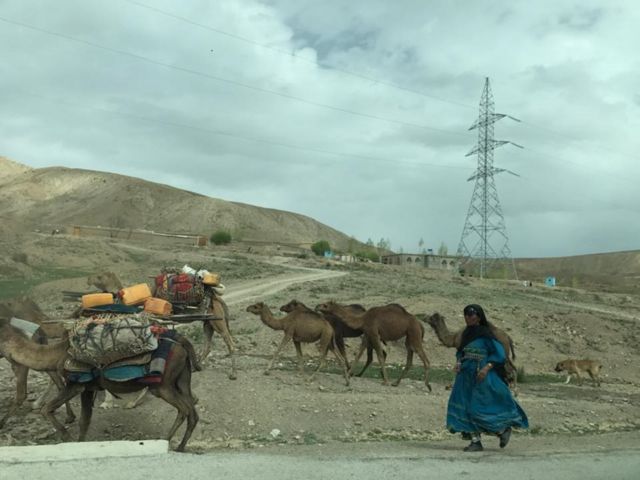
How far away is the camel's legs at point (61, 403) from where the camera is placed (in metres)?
9.32

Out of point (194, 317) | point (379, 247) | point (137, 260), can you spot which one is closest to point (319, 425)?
point (194, 317)

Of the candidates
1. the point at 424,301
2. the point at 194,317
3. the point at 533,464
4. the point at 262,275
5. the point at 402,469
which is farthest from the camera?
Answer: the point at 262,275

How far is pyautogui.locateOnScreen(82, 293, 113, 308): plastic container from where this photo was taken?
33.5 ft

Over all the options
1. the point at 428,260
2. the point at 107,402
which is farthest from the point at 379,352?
the point at 428,260

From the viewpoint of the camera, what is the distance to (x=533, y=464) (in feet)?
29.1

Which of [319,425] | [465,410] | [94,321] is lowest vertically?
[319,425]

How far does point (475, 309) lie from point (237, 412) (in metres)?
4.30

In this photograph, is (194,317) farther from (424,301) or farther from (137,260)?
(137,260)

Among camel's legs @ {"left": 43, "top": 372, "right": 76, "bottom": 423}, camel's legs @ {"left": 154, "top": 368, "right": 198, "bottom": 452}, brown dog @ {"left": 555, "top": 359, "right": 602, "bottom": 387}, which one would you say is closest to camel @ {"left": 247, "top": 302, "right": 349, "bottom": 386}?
camel's legs @ {"left": 43, "top": 372, "right": 76, "bottom": 423}

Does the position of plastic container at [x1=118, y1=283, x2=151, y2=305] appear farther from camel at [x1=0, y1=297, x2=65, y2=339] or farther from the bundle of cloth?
camel at [x1=0, y1=297, x2=65, y2=339]

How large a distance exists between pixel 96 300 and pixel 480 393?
217 inches

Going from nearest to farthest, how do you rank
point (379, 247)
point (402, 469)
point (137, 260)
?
point (402, 469) → point (137, 260) → point (379, 247)

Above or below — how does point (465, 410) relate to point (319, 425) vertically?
above

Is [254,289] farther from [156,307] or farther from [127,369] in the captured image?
[127,369]
